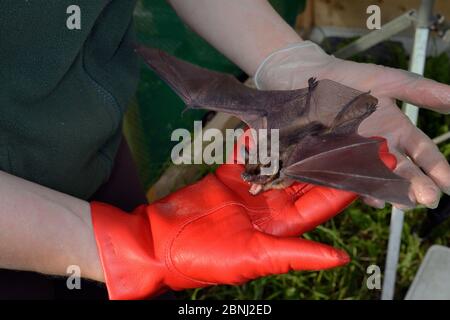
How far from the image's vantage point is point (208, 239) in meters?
1.18

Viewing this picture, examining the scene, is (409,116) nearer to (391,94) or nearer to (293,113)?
(391,94)

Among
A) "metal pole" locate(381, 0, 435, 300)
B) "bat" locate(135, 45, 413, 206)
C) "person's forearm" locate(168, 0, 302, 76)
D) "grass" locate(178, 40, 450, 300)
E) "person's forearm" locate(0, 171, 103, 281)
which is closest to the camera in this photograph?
"person's forearm" locate(0, 171, 103, 281)

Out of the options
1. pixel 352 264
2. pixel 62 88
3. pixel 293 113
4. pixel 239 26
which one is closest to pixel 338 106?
pixel 293 113

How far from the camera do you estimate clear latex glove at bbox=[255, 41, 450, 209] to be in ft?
4.22

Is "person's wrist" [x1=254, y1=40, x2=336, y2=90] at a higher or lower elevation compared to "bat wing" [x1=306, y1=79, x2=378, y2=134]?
higher

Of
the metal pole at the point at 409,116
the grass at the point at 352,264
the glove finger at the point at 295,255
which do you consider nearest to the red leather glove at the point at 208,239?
the glove finger at the point at 295,255

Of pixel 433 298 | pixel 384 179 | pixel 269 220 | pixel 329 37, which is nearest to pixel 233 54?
pixel 269 220

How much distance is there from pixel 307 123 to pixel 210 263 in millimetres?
419

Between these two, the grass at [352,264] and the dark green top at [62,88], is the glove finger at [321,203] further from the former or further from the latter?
the grass at [352,264]

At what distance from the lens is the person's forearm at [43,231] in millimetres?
1067

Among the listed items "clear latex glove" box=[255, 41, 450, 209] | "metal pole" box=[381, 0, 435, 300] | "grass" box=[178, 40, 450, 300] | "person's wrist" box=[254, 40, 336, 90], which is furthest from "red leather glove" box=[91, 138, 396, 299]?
"grass" box=[178, 40, 450, 300]

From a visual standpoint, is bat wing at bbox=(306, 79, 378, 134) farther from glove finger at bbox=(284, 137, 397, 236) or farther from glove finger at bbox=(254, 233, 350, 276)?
glove finger at bbox=(254, 233, 350, 276)

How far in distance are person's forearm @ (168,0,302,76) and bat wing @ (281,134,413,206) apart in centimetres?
34

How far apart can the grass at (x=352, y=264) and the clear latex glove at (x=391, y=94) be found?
97cm
